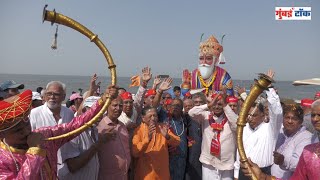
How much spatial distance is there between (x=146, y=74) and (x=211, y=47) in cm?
620

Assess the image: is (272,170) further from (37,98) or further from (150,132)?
(37,98)

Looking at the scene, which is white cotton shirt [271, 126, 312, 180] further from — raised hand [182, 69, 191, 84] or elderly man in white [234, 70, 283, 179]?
raised hand [182, 69, 191, 84]

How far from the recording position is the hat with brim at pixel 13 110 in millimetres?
2582

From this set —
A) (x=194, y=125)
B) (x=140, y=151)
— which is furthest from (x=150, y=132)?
(x=194, y=125)

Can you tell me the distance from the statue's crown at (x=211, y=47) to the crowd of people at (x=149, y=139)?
16.3 feet

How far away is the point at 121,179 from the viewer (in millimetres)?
4707

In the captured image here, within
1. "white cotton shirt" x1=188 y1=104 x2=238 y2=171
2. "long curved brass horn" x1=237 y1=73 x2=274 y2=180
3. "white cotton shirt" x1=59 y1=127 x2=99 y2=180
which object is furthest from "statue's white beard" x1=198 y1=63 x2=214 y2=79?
"long curved brass horn" x1=237 y1=73 x2=274 y2=180

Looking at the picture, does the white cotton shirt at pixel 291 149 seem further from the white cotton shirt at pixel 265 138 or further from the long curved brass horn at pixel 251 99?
the long curved brass horn at pixel 251 99

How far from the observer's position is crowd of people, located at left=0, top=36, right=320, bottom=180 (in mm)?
2750

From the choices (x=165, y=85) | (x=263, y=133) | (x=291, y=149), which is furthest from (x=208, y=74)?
(x=291, y=149)

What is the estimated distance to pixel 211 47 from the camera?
1170 cm

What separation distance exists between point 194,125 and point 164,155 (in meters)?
1.17

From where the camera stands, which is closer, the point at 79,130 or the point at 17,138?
the point at 17,138

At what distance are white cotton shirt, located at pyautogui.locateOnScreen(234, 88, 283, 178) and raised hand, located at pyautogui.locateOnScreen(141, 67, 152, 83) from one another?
1.98m
